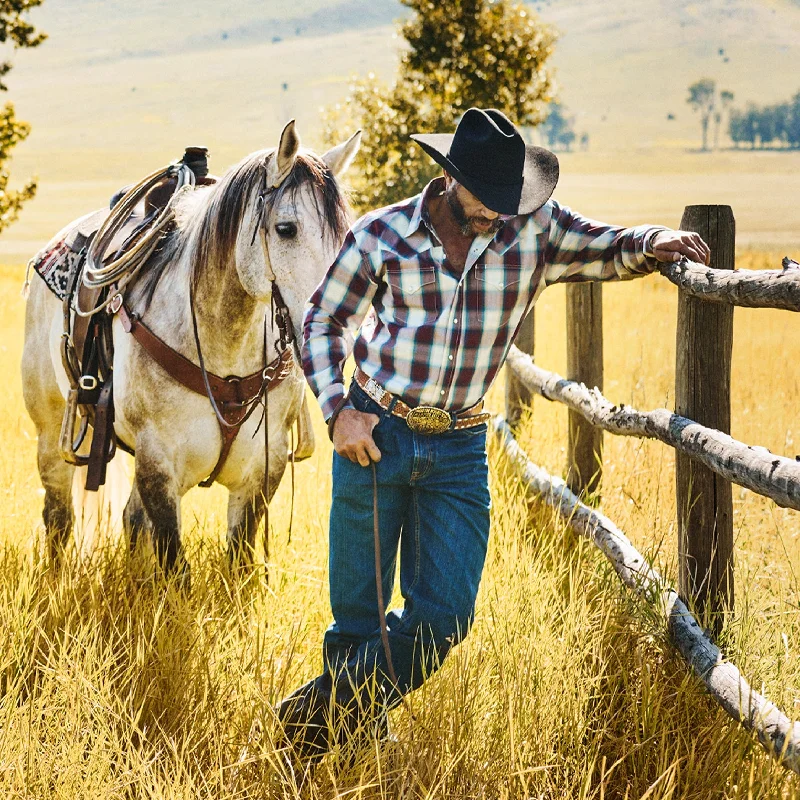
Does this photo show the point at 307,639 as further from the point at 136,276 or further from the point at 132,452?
the point at 136,276

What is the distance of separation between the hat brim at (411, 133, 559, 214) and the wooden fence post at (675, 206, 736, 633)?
22.9 inches

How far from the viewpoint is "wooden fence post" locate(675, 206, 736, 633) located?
2959 millimetres

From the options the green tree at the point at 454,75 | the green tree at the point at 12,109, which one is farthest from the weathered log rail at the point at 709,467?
the green tree at the point at 454,75

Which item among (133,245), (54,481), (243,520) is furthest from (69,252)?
(243,520)

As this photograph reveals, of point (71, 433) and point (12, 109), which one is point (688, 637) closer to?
point (71, 433)

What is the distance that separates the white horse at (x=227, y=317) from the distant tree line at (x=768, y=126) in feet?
518

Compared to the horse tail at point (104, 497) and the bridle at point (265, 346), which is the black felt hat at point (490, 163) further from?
the horse tail at point (104, 497)

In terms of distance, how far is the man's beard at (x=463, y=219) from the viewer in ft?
8.64

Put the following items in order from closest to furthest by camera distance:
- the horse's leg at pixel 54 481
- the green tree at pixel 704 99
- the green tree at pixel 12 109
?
the horse's leg at pixel 54 481, the green tree at pixel 12 109, the green tree at pixel 704 99

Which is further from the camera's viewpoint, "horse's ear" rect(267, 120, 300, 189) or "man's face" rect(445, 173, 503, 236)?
"horse's ear" rect(267, 120, 300, 189)

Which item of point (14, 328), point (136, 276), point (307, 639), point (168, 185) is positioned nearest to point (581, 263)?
point (307, 639)

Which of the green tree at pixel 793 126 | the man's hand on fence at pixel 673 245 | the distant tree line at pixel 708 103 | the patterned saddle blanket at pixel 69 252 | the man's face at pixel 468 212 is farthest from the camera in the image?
the distant tree line at pixel 708 103

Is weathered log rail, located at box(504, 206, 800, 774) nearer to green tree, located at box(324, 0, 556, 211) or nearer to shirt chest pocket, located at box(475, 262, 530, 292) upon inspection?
shirt chest pocket, located at box(475, 262, 530, 292)

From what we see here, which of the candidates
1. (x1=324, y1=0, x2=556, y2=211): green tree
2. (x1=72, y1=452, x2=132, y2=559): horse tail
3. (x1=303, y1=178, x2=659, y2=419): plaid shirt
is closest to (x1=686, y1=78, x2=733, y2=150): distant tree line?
(x1=324, y1=0, x2=556, y2=211): green tree
